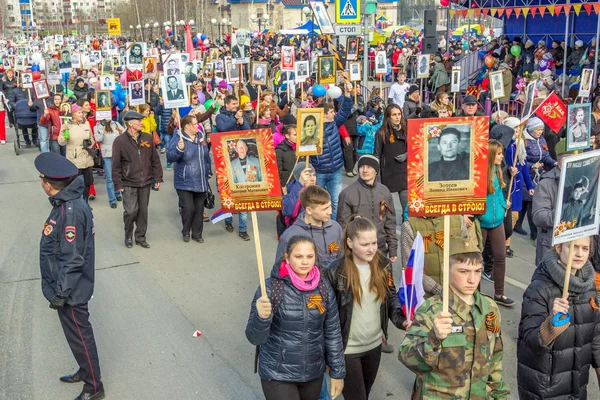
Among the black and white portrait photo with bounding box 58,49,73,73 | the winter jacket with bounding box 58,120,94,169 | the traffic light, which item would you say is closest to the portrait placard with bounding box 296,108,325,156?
the winter jacket with bounding box 58,120,94,169

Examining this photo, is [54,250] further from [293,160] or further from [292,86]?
[292,86]

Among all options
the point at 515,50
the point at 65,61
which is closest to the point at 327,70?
the point at 65,61

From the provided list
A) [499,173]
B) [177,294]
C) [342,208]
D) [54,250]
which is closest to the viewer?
[54,250]

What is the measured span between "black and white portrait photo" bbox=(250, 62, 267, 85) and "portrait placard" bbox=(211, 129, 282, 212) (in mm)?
9769

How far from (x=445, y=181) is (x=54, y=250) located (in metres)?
3.04

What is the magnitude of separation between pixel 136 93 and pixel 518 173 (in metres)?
7.67

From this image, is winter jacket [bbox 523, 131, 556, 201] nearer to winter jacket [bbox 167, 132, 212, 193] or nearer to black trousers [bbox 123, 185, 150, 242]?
winter jacket [bbox 167, 132, 212, 193]

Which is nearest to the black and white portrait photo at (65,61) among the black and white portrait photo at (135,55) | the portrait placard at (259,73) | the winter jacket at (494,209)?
the black and white portrait photo at (135,55)

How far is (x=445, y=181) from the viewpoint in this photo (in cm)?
403

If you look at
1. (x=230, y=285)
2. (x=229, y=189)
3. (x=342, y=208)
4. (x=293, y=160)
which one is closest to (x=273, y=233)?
(x=293, y=160)

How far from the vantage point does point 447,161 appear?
13.2ft

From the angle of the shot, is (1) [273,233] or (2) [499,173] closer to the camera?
(2) [499,173]

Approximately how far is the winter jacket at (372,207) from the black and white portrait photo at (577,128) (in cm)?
173

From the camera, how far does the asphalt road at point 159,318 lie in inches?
241
